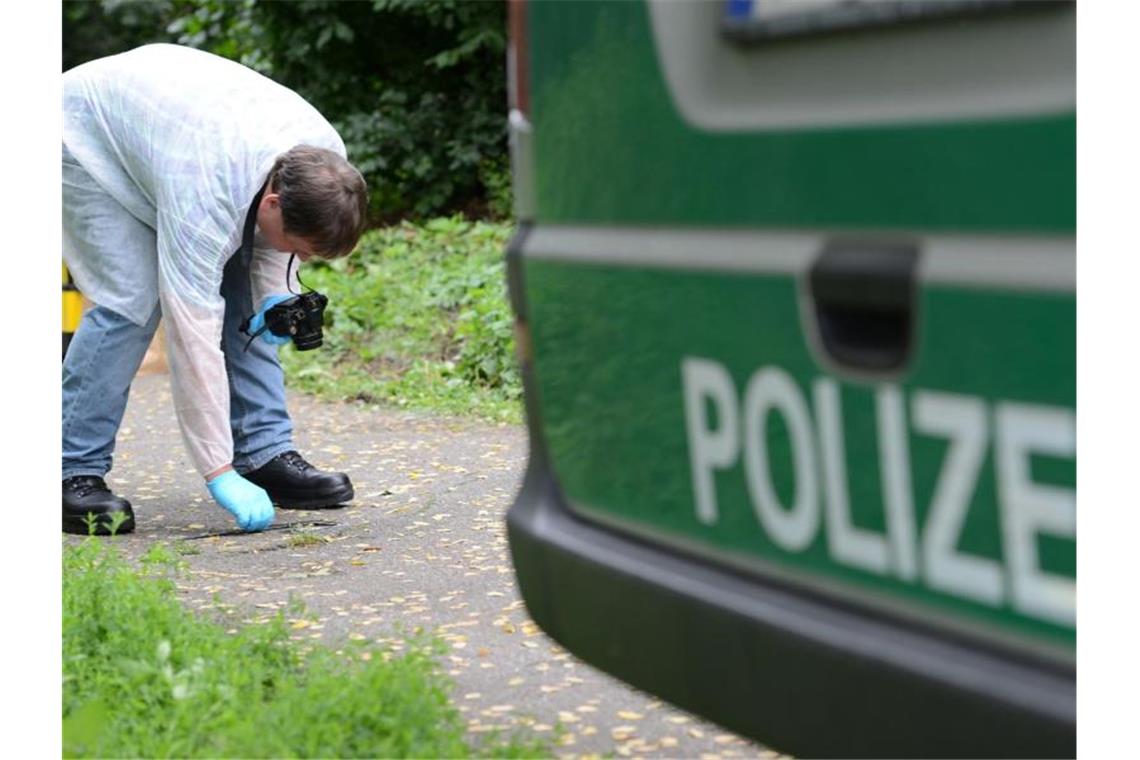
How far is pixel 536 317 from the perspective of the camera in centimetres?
236

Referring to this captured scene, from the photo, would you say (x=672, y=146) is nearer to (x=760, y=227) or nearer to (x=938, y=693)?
(x=760, y=227)

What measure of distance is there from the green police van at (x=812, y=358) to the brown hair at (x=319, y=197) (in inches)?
83.2

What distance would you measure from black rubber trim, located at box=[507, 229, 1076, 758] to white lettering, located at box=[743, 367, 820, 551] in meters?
0.08

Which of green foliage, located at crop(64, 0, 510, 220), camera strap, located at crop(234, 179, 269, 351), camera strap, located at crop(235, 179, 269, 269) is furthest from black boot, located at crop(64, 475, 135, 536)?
green foliage, located at crop(64, 0, 510, 220)

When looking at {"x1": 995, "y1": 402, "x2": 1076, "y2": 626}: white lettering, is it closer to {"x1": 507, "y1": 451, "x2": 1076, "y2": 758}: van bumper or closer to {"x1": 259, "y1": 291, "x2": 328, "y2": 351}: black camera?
{"x1": 507, "y1": 451, "x2": 1076, "y2": 758}: van bumper

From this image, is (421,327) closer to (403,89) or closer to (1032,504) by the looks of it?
(403,89)

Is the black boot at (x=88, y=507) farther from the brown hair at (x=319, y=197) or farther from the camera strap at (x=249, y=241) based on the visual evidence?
the brown hair at (x=319, y=197)

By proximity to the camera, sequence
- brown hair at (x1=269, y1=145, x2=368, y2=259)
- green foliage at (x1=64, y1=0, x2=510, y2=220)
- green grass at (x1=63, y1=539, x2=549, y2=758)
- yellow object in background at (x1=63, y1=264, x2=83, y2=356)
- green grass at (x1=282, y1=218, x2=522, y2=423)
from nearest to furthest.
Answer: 1. green grass at (x1=63, y1=539, x2=549, y2=758)
2. brown hair at (x1=269, y1=145, x2=368, y2=259)
3. green grass at (x1=282, y1=218, x2=522, y2=423)
4. yellow object in background at (x1=63, y1=264, x2=83, y2=356)
5. green foliage at (x1=64, y1=0, x2=510, y2=220)

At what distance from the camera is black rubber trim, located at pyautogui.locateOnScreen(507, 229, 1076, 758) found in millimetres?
1650

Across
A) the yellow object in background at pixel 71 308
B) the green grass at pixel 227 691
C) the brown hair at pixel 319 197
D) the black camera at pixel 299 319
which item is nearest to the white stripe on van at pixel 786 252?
the green grass at pixel 227 691

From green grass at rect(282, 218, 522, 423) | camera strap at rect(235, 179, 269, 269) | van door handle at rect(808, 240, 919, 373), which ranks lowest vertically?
green grass at rect(282, 218, 522, 423)

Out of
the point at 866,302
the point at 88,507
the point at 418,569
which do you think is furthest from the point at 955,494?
the point at 88,507

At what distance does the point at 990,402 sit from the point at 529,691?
192 centimetres

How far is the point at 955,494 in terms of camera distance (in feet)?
5.42
